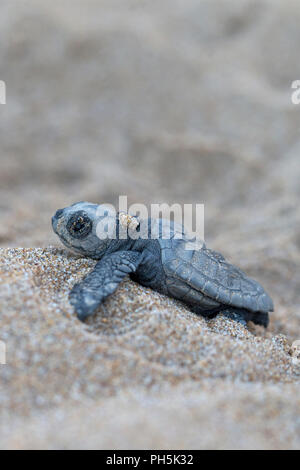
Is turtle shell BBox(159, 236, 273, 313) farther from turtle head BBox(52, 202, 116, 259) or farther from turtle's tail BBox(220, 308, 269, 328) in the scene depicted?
turtle head BBox(52, 202, 116, 259)

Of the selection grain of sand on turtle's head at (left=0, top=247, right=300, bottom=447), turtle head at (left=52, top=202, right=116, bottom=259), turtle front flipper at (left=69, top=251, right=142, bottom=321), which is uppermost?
turtle head at (left=52, top=202, right=116, bottom=259)

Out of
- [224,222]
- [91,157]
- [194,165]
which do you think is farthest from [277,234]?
[91,157]

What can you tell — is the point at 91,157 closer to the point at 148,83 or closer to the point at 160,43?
the point at 148,83

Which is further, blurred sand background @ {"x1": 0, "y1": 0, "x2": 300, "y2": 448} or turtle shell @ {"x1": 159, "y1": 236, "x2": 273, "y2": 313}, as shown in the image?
turtle shell @ {"x1": 159, "y1": 236, "x2": 273, "y2": 313}

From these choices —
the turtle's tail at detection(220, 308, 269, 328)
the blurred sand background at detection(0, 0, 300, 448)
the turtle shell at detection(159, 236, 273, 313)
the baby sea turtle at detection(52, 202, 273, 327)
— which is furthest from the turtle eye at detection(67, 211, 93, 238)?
the turtle's tail at detection(220, 308, 269, 328)

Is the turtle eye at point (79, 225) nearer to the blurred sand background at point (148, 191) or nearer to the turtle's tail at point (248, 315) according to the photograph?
the blurred sand background at point (148, 191)
